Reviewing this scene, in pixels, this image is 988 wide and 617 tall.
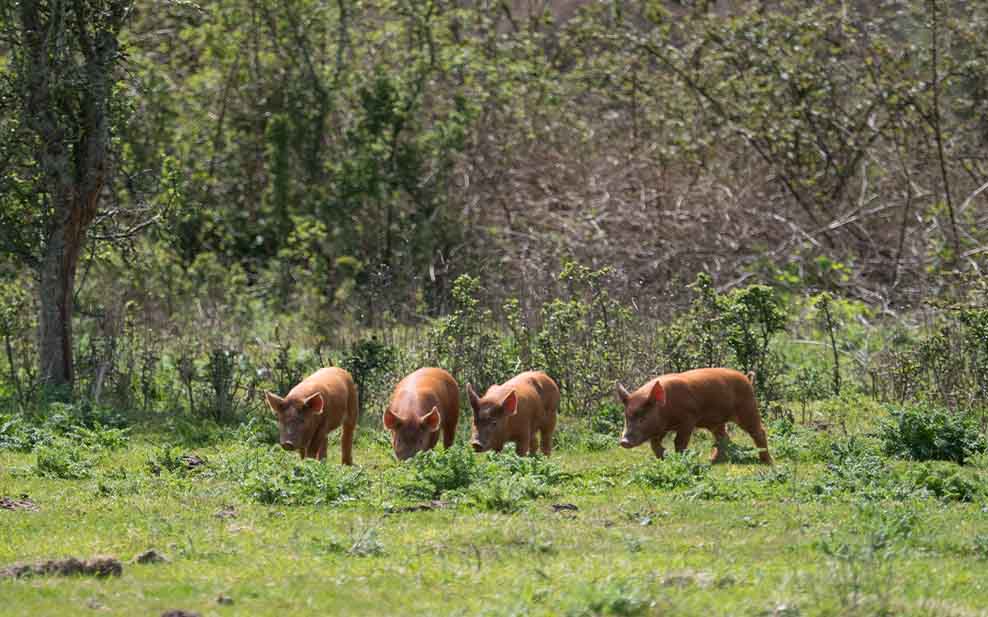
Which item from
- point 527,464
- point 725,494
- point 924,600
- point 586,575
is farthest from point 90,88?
point 924,600

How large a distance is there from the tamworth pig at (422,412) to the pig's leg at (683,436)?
2021 mm

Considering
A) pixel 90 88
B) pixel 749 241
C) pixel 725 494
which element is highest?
pixel 90 88

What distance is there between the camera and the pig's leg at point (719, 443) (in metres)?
13.2

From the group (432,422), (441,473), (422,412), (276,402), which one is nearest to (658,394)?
(432,422)

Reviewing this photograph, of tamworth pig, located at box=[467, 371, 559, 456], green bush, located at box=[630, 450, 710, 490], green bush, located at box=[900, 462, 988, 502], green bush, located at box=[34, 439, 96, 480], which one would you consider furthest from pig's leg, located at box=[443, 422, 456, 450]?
green bush, located at box=[900, 462, 988, 502]

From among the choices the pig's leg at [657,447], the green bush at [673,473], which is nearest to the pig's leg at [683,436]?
the pig's leg at [657,447]

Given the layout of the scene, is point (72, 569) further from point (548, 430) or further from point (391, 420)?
point (548, 430)

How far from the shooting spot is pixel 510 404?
12836 millimetres

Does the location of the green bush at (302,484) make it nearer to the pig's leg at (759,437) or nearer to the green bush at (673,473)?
the green bush at (673,473)

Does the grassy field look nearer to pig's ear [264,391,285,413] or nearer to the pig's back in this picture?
pig's ear [264,391,285,413]

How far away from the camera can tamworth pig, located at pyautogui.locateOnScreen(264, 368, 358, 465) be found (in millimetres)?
12896

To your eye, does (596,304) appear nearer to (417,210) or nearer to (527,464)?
(527,464)

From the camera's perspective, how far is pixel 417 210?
24.9 meters

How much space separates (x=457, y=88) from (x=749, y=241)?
18.0 feet
